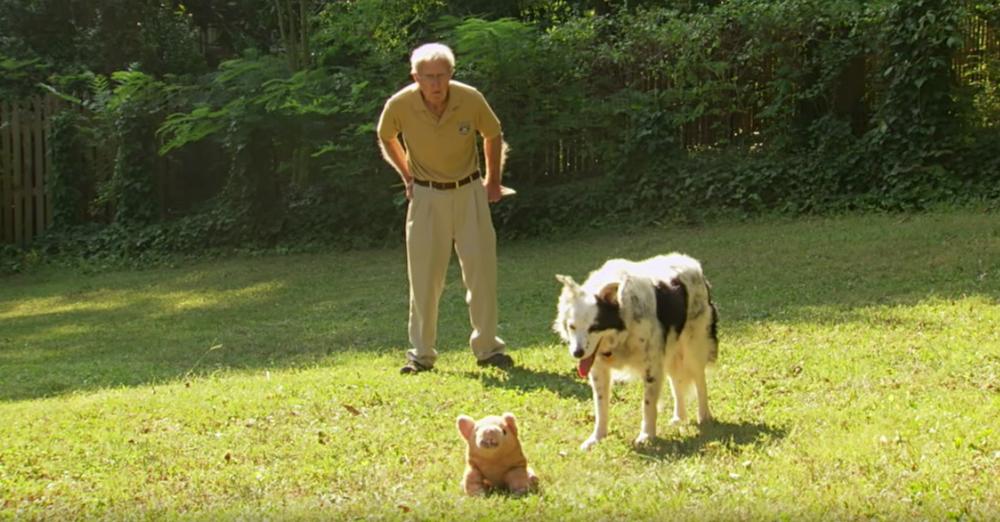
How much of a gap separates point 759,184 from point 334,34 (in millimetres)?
8396

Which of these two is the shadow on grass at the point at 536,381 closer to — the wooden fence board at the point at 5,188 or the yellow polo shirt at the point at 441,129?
the yellow polo shirt at the point at 441,129

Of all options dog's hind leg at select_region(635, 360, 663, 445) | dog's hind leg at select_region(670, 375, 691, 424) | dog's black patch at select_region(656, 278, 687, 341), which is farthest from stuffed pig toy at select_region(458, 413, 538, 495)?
dog's hind leg at select_region(670, 375, 691, 424)

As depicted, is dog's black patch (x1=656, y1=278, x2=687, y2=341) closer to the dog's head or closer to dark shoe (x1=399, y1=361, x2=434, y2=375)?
the dog's head

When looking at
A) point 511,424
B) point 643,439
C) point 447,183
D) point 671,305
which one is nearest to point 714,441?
point 643,439

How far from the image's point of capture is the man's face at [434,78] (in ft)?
26.7

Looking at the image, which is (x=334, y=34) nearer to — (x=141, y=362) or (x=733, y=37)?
(x=733, y=37)

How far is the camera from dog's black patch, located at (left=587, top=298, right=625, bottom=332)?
5969mm

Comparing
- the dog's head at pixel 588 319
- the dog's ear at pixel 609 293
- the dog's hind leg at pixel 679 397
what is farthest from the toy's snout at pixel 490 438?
the dog's hind leg at pixel 679 397

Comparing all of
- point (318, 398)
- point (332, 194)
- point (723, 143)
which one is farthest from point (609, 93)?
point (318, 398)

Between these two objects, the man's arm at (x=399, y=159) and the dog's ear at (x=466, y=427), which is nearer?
the dog's ear at (x=466, y=427)

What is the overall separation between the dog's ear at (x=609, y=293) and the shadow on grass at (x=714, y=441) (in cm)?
86

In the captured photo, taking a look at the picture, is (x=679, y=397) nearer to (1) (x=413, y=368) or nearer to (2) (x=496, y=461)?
(2) (x=496, y=461)

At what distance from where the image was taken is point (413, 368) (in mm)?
8633

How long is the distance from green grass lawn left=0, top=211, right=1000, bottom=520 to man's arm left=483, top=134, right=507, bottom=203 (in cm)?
139
